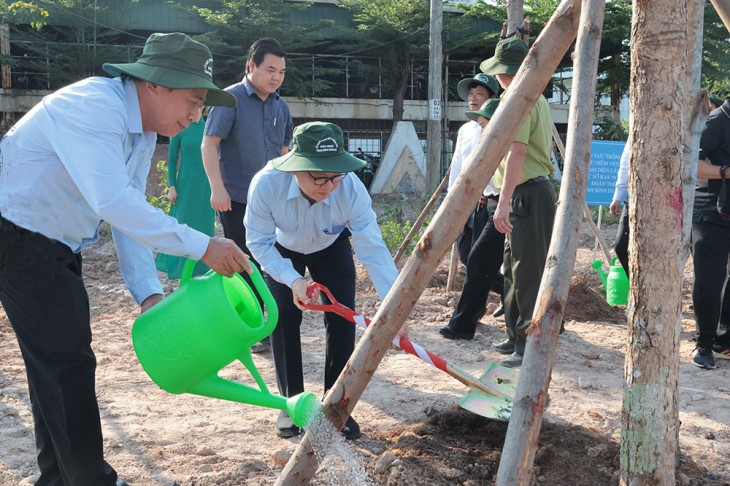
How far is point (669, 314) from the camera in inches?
88.3

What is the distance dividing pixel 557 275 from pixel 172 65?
1.39 meters

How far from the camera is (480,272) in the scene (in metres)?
5.02

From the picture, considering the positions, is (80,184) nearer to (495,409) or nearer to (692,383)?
(495,409)

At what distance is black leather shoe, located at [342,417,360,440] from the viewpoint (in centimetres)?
342

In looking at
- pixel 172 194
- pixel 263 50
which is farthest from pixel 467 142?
pixel 172 194

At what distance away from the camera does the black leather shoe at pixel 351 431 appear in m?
Result: 3.42

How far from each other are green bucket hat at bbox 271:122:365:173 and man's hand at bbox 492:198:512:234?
1.44 m

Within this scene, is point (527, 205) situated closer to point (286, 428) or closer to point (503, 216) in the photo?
point (503, 216)

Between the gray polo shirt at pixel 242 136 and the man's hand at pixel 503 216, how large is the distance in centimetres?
143

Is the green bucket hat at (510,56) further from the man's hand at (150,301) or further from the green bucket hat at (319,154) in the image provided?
the man's hand at (150,301)

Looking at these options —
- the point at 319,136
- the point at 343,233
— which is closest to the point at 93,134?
the point at 319,136

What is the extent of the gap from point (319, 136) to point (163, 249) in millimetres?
939

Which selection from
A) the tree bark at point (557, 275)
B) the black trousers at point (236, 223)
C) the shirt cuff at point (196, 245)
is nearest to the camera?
the tree bark at point (557, 275)

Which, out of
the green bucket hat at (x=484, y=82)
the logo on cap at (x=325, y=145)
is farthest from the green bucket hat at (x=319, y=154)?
the green bucket hat at (x=484, y=82)
